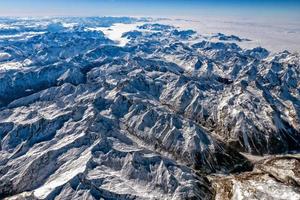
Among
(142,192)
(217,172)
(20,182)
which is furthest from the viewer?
(217,172)

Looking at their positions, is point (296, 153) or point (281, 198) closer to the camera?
point (281, 198)

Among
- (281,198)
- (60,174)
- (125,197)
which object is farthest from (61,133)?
(281,198)

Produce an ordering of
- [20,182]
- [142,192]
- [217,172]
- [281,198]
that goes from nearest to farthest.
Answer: [281,198] < [142,192] < [20,182] < [217,172]

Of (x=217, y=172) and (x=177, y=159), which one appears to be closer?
(x=217, y=172)

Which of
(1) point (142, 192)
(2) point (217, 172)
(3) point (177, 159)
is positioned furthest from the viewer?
(3) point (177, 159)

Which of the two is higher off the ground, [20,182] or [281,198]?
[281,198]

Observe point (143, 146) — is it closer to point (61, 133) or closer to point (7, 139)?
point (61, 133)

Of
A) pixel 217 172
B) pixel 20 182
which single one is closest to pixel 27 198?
pixel 20 182

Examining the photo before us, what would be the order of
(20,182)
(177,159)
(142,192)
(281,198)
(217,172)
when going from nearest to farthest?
(281,198) → (142,192) → (20,182) → (217,172) → (177,159)

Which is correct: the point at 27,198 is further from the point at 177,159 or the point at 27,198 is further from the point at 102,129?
the point at 177,159
